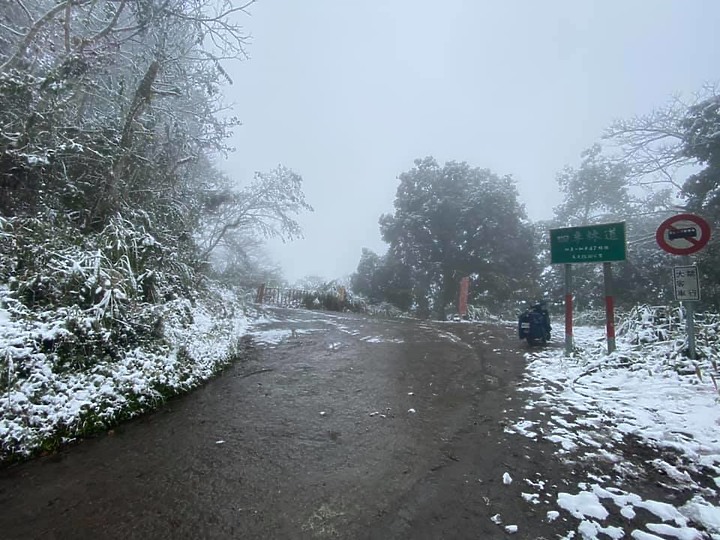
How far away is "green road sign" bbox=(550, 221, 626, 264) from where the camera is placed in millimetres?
6320

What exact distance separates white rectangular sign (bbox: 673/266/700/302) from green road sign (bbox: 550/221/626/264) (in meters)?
1.30

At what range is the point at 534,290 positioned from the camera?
18516 mm

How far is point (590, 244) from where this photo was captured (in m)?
6.62

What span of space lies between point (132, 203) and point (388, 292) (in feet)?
49.2

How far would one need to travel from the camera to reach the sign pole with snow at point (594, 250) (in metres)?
6.24

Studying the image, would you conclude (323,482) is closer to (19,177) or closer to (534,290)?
(19,177)

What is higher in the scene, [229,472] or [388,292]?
[388,292]

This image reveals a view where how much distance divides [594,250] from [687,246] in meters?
1.57

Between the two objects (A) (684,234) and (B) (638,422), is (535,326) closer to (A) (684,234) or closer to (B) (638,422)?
(A) (684,234)

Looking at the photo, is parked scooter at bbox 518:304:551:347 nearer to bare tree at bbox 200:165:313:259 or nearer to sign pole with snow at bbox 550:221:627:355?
sign pole with snow at bbox 550:221:627:355

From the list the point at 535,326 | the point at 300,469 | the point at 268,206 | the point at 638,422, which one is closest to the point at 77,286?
the point at 300,469

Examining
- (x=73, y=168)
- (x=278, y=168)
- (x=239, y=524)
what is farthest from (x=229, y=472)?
(x=278, y=168)

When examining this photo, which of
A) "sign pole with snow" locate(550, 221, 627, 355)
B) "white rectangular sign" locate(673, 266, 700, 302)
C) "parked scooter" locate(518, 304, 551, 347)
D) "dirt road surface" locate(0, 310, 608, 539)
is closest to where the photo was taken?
"dirt road surface" locate(0, 310, 608, 539)

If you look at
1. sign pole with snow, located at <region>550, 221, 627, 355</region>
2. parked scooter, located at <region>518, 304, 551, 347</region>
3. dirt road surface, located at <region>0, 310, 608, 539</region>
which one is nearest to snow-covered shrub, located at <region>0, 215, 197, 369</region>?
dirt road surface, located at <region>0, 310, 608, 539</region>
